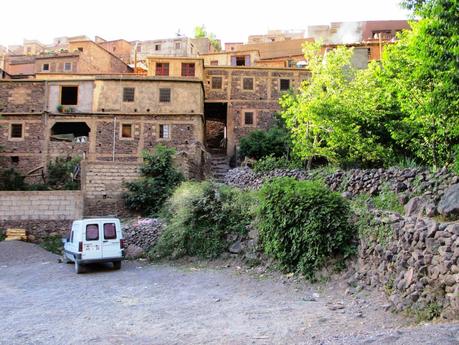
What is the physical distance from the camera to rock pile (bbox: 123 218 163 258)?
17.3 metres

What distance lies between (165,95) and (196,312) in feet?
81.5

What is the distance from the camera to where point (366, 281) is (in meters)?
9.71

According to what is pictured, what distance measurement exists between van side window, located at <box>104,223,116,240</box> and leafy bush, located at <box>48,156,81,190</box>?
48.1 ft

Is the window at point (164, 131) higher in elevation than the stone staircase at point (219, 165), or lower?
higher

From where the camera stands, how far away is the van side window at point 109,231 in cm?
1479

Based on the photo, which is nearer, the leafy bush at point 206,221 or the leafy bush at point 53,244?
the leafy bush at point 206,221

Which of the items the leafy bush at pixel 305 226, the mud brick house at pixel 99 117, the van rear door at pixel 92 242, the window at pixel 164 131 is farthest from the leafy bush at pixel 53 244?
the window at pixel 164 131

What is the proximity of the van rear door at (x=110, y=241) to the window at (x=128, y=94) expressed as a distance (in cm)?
1889

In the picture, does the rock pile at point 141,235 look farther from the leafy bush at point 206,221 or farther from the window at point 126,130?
the window at point 126,130

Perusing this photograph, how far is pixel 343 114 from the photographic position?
65.5ft

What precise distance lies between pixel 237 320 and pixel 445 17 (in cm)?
732

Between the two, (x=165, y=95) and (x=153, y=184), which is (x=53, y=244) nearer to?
(x=153, y=184)

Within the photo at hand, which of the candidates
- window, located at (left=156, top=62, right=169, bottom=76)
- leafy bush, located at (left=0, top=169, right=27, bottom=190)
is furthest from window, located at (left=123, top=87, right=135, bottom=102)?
leafy bush, located at (left=0, top=169, right=27, bottom=190)

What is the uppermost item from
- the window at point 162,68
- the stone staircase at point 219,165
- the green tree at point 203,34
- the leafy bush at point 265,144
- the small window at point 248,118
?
the green tree at point 203,34
